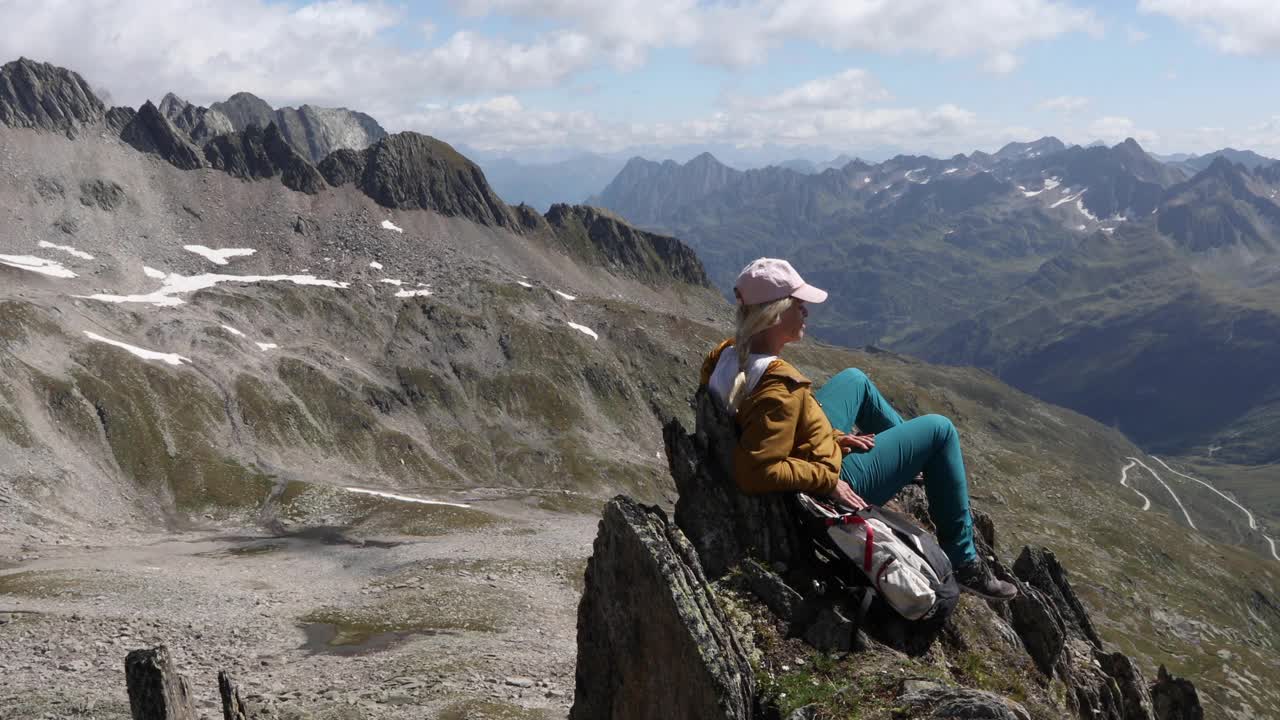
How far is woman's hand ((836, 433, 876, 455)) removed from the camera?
12367mm

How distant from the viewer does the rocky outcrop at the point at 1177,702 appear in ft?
91.6

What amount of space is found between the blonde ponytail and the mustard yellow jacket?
367 millimetres

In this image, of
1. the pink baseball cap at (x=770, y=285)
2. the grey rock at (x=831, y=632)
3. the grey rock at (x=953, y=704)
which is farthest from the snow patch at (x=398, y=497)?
the grey rock at (x=953, y=704)

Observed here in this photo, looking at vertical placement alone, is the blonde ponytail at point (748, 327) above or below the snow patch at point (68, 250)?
below

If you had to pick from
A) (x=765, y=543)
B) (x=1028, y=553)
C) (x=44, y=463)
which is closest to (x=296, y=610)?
(x=1028, y=553)

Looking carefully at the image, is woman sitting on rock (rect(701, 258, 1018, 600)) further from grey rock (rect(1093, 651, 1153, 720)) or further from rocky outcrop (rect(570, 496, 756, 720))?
grey rock (rect(1093, 651, 1153, 720))

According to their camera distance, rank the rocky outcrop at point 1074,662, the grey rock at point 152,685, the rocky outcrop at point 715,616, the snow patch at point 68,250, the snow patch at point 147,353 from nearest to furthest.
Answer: the rocky outcrop at point 715,616 < the grey rock at point 152,685 < the rocky outcrop at point 1074,662 < the snow patch at point 147,353 < the snow patch at point 68,250

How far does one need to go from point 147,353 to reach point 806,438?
144 metres

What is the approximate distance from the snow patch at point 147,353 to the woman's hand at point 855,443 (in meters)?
141

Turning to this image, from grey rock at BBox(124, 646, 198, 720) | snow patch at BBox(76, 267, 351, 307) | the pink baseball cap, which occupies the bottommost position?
grey rock at BBox(124, 646, 198, 720)

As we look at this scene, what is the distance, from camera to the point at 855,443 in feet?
40.6

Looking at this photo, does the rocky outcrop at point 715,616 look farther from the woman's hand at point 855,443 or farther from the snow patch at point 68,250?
the snow patch at point 68,250

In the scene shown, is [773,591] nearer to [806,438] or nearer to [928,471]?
[806,438]

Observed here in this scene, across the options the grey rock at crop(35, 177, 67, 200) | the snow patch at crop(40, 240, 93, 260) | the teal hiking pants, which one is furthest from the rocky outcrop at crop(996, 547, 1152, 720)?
the grey rock at crop(35, 177, 67, 200)
